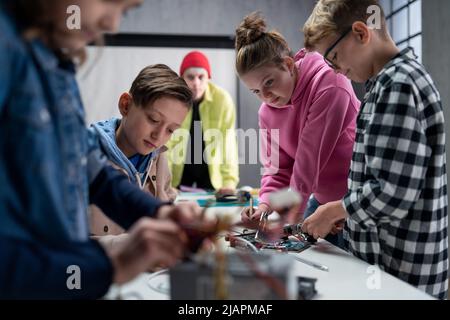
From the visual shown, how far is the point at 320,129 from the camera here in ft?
4.54

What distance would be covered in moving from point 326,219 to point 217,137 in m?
2.03

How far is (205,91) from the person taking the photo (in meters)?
2.98

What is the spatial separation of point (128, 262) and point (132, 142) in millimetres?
864

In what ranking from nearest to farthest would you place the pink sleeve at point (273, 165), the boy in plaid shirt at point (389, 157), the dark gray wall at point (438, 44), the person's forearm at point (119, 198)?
the person's forearm at point (119, 198), the boy in plaid shirt at point (389, 157), the pink sleeve at point (273, 165), the dark gray wall at point (438, 44)

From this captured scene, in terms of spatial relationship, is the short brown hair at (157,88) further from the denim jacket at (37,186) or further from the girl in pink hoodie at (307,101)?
the denim jacket at (37,186)

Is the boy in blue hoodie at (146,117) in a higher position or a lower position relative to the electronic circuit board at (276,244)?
higher

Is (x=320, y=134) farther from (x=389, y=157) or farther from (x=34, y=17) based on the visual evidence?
(x=34, y=17)

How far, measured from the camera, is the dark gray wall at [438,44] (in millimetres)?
2510

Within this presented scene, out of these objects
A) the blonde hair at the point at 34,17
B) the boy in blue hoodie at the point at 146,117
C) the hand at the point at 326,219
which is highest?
the blonde hair at the point at 34,17

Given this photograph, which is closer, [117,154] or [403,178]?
[403,178]

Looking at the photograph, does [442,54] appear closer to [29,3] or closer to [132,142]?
[132,142]

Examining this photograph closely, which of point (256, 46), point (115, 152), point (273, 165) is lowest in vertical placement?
point (273, 165)

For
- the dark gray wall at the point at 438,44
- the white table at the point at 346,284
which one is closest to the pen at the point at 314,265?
the white table at the point at 346,284

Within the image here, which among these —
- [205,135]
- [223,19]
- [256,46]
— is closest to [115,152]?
[256,46]
